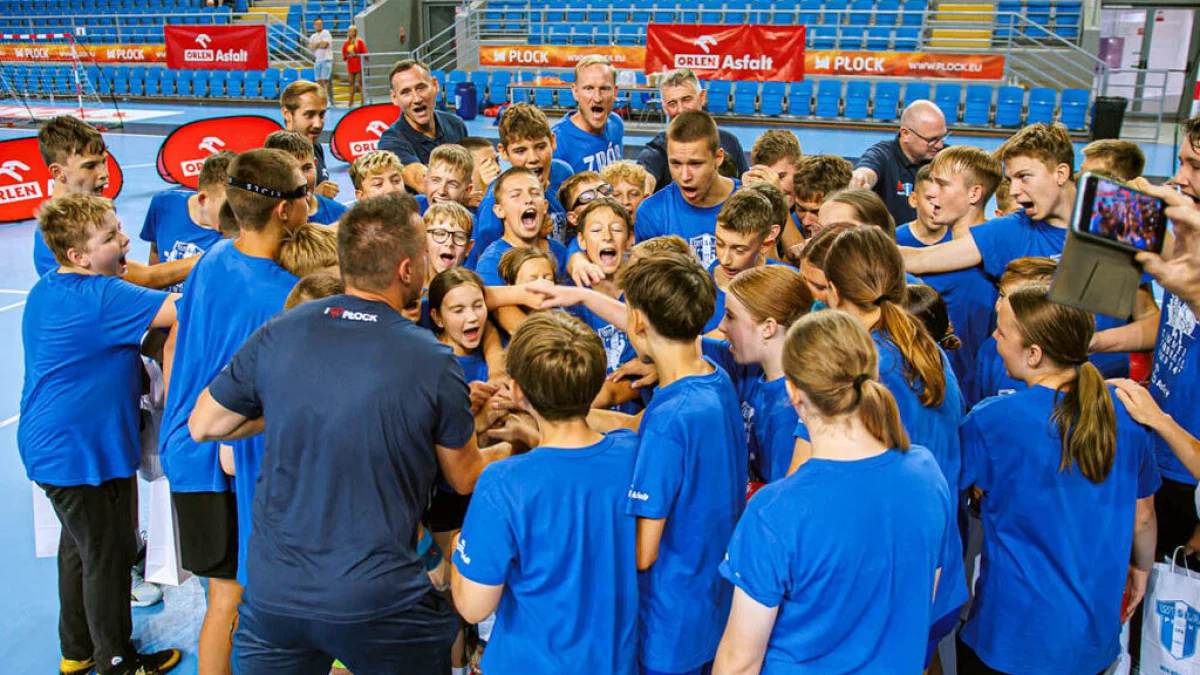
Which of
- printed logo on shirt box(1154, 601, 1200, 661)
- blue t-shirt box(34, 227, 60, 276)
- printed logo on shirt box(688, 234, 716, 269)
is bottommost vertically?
printed logo on shirt box(1154, 601, 1200, 661)

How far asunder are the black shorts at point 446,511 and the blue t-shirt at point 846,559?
123 cm

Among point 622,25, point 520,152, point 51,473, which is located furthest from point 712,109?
point 51,473

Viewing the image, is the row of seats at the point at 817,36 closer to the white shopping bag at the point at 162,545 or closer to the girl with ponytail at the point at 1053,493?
the girl with ponytail at the point at 1053,493

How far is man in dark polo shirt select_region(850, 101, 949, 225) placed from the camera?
19.2 ft

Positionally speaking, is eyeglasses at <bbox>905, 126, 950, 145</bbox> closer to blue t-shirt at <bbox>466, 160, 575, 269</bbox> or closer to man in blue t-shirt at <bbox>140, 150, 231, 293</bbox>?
blue t-shirt at <bbox>466, 160, 575, 269</bbox>

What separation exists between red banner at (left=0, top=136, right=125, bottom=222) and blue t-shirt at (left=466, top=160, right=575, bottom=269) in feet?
23.6

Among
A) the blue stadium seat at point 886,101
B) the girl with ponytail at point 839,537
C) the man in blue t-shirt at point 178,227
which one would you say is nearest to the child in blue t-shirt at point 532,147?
the man in blue t-shirt at point 178,227

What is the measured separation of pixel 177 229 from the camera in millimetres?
4859

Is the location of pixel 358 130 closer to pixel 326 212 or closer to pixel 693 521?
pixel 326 212

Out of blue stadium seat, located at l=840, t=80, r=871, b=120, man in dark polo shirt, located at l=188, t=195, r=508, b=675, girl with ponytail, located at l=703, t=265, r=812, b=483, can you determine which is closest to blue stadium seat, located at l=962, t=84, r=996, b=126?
blue stadium seat, located at l=840, t=80, r=871, b=120

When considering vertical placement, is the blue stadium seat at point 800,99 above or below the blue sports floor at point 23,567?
above

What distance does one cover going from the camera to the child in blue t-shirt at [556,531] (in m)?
2.37

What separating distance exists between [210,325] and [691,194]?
267 centimetres

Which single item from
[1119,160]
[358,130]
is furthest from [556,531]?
[358,130]
